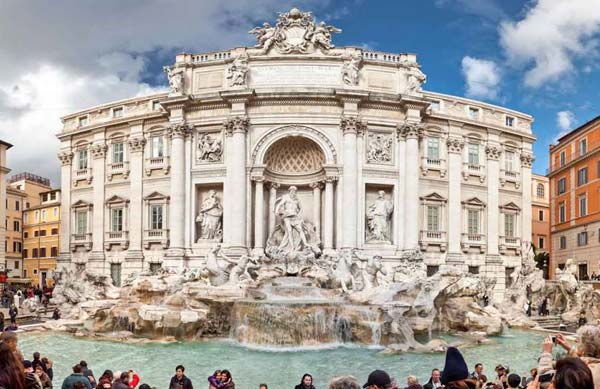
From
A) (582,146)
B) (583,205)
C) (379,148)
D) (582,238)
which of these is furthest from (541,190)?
(379,148)

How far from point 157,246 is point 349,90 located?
14427 millimetres

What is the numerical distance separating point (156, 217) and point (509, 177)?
2230 centimetres

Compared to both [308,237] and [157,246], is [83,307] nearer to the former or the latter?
[157,246]

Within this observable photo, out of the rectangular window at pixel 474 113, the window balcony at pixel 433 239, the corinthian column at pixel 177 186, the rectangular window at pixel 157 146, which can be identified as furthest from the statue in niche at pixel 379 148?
the rectangular window at pixel 157 146

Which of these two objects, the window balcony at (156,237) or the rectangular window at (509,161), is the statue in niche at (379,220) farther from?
the window balcony at (156,237)

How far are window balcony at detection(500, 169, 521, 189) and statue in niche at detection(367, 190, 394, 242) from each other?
8.89 meters

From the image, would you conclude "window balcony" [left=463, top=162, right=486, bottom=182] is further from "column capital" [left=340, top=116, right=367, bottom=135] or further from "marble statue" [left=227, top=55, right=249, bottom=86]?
"marble statue" [left=227, top=55, right=249, bottom=86]

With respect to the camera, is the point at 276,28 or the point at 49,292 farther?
the point at 49,292

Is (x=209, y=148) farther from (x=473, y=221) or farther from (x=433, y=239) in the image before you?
(x=473, y=221)

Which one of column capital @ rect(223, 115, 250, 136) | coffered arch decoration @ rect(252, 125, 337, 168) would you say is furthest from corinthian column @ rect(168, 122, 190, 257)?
coffered arch decoration @ rect(252, 125, 337, 168)

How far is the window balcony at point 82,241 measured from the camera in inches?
1444

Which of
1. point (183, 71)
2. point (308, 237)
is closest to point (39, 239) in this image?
point (183, 71)

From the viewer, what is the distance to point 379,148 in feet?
106

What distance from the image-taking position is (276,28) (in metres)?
32.3
